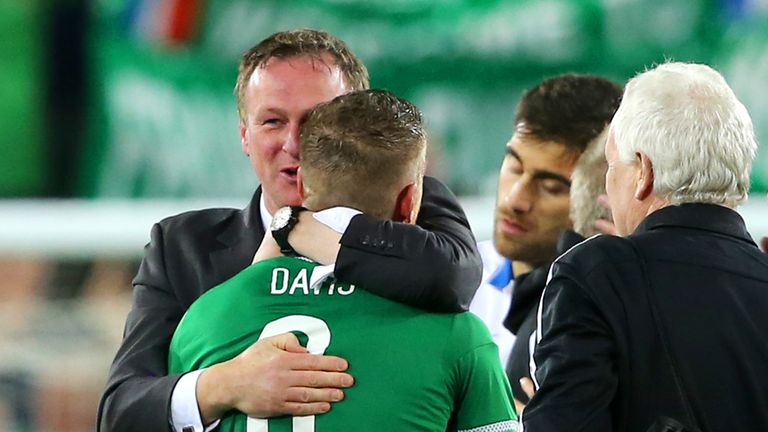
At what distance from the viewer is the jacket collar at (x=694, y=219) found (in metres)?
1.73

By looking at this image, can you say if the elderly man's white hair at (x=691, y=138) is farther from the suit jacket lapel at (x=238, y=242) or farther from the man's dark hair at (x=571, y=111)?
the man's dark hair at (x=571, y=111)

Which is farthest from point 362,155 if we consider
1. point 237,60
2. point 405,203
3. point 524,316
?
point 237,60

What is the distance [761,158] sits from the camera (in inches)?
234

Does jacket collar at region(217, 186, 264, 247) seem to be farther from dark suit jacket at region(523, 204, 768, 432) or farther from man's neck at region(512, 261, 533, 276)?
man's neck at region(512, 261, 533, 276)

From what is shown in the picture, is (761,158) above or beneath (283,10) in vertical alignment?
beneath

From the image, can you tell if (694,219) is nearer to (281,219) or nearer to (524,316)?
(281,219)

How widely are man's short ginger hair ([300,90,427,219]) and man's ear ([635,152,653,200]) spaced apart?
0.91ft

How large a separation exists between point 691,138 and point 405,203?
1.22 feet

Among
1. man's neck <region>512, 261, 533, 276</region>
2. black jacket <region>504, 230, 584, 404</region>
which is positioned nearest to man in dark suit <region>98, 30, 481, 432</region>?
black jacket <region>504, 230, 584, 404</region>

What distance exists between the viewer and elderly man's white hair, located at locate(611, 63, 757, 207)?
1708 mm

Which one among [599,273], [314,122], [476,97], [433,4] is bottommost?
[599,273]

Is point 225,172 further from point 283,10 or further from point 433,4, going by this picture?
point 433,4

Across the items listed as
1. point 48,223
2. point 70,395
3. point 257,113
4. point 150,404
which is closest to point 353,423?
point 150,404

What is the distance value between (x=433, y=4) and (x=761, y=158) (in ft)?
5.09
